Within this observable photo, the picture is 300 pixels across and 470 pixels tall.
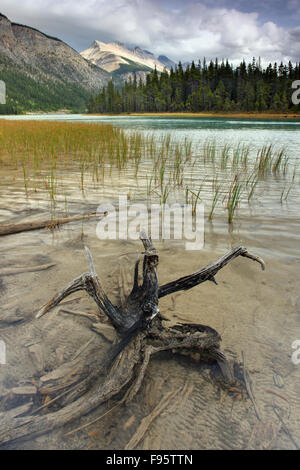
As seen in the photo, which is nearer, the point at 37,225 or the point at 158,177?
the point at 37,225

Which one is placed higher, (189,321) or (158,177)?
(158,177)

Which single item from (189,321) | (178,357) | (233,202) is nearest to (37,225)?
(189,321)

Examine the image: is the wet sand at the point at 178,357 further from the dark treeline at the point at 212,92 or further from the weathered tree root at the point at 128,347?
the dark treeline at the point at 212,92

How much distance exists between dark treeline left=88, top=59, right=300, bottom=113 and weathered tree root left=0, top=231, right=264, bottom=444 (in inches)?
2951

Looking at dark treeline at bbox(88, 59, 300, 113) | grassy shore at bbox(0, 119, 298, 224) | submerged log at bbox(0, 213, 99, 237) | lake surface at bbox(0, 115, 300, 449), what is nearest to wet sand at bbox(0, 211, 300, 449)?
lake surface at bbox(0, 115, 300, 449)

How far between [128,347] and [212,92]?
321 ft

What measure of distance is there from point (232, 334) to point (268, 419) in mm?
613

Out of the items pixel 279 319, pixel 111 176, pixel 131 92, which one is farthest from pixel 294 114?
pixel 279 319

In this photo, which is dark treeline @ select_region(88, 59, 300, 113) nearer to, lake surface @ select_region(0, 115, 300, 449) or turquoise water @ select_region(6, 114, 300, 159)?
turquoise water @ select_region(6, 114, 300, 159)

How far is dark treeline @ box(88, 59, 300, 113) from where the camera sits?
2889 inches

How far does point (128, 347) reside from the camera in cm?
166

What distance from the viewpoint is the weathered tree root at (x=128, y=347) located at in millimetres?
1311

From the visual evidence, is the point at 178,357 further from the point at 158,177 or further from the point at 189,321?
the point at 158,177

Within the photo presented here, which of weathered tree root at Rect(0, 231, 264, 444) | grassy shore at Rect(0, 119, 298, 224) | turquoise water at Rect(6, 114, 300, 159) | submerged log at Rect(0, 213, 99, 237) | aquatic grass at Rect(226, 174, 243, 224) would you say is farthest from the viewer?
turquoise water at Rect(6, 114, 300, 159)
